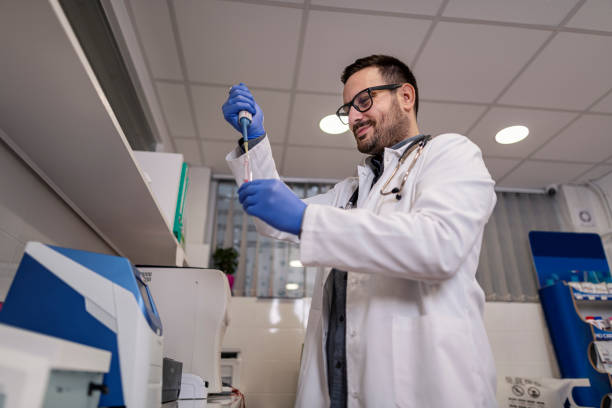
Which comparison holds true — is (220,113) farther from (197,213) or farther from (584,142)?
(584,142)

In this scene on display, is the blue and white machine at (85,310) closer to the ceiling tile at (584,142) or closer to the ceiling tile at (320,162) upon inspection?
the ceiling tile at (320,162)

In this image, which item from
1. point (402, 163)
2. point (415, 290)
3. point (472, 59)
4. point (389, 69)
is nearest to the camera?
point (415, 290)

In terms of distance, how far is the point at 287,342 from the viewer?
8.94ft

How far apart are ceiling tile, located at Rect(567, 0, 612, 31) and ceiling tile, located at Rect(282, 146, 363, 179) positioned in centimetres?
151

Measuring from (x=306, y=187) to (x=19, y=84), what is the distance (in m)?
2.69

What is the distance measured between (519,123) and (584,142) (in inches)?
24.2

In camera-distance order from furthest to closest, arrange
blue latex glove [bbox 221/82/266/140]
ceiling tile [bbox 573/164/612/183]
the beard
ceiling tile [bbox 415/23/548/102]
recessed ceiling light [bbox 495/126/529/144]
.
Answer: ceiling tile [bbox 573/164/612/183] → recessed ceiling light [bbox 495/126/529/144] → ceiling tile [bbox 415/23/548/102] → the beard → blue latex glove [bbox 221/82/266/140]

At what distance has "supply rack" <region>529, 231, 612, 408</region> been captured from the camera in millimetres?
2672

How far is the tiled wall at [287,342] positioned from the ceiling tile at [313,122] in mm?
1150

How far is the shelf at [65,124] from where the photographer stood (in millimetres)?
736

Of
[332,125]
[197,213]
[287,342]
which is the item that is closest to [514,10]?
[332,125]

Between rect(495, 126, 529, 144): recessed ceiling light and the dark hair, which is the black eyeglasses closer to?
the dark hair

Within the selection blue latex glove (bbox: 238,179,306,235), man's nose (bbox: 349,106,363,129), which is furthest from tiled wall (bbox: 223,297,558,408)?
blue latex glove (bbox: 238,179,306,235)

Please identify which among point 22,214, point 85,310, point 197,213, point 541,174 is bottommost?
point 85,310
